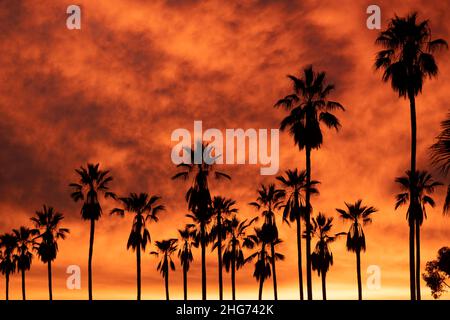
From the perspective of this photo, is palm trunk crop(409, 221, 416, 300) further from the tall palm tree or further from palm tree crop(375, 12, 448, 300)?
the tall palm tree

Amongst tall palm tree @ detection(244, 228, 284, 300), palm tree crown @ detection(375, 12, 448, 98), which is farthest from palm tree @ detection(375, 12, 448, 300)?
tall palm tree @ detection(244, 228, 284, 300)

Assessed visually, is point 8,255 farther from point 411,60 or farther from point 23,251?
point 411,60

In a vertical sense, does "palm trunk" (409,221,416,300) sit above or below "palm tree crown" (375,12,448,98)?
below

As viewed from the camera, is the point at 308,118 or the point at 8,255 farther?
the point at 8,255

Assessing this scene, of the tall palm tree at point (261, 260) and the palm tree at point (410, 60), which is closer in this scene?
the palm tree at point (410, 60)

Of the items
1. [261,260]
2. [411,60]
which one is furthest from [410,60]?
[261,260]

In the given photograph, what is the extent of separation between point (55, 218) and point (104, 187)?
Answer: 75.2 feet

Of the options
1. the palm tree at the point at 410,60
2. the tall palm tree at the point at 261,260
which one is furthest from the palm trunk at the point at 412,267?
the tall palm tree at the point at 261,260

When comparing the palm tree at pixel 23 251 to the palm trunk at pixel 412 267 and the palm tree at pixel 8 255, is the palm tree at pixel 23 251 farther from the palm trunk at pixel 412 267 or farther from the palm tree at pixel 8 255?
the palm trunk at pixel 412 267

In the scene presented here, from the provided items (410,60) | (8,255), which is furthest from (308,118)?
(8,255)

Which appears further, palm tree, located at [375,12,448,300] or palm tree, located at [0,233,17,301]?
palm tree, located at [0,233,17,301]
